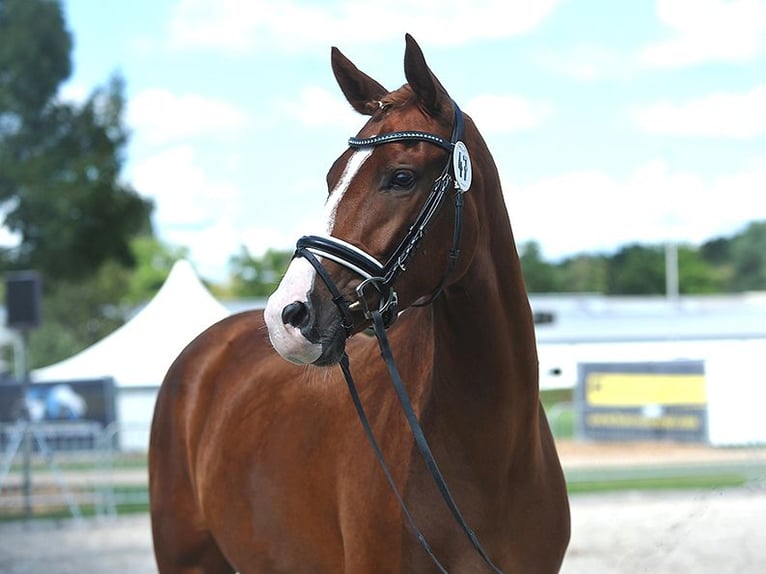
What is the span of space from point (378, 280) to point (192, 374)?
7.62 feet

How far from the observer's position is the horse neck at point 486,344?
2789 millimetres

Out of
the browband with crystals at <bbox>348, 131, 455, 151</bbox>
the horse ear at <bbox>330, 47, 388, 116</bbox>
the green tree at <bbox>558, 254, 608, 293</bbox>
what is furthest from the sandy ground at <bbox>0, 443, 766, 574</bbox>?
the green tree at <bbox>558, 254, 608, 293</bbox>

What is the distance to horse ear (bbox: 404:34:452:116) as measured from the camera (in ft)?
8.27

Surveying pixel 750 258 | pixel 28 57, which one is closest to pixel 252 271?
pixel 750 258

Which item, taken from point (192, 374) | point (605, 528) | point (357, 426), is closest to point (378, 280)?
point (357, 426)

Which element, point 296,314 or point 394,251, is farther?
point 394,251

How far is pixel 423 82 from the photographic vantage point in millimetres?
2609

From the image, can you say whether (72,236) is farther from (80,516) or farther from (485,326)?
(485,326)

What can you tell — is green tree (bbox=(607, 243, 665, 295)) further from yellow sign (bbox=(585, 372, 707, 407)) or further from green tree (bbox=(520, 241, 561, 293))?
yellow sign (bbox=(585, 372, 707, 407))

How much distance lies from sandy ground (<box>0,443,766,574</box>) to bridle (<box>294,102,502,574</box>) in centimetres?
535

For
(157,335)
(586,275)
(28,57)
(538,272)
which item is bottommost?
(157,335)

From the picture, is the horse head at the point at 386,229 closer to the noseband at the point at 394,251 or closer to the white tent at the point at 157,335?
the noseband at the point at 394,251

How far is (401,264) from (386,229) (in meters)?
0.10

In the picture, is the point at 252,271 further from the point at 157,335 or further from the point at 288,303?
the point at 288,303
